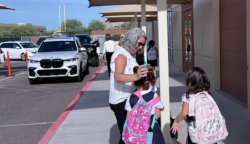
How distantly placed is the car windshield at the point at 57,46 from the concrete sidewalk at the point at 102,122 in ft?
17.3

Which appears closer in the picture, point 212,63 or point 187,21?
point 212,63

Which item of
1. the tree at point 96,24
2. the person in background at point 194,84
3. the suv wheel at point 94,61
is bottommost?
the suv wheel at point 94,61

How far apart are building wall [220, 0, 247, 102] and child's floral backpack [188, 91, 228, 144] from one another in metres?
4.55

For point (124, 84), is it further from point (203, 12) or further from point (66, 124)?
point (203, 12)

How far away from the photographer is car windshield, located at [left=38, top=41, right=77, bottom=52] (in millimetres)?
14930

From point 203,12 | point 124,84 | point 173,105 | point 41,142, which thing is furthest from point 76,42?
point 124,84

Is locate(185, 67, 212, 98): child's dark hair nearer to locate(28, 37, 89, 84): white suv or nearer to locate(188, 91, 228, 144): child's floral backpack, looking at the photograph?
locate(188, 91, 228, 144): child's floral backpack

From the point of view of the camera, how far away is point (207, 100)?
3.79m

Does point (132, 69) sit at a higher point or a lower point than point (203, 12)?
lower

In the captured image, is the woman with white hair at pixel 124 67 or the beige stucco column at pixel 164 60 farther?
Answer: the beige stucco column at pixel 164 60

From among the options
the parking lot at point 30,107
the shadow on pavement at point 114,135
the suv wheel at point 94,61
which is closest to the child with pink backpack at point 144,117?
the shadow on pavement at point 114,135

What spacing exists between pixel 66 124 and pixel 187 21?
900 centimetres

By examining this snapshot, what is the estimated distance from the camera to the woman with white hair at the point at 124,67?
152 inches

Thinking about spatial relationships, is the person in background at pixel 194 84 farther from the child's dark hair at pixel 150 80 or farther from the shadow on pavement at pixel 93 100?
the shadow on pavement at pixel 93 100
